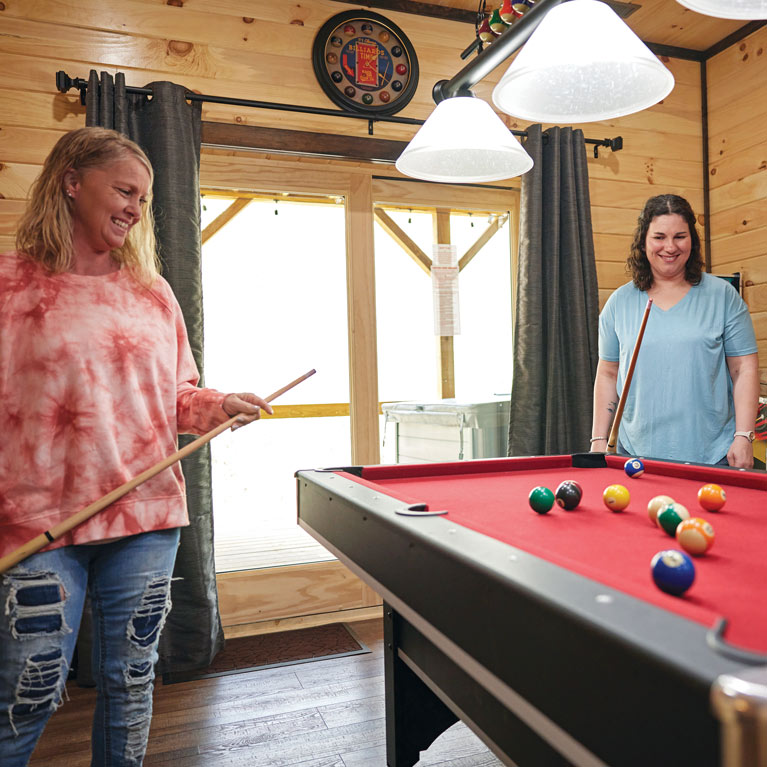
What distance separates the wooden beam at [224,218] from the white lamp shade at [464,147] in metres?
1.46

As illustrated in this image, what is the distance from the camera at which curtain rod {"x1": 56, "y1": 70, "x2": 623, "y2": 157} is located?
2.67m

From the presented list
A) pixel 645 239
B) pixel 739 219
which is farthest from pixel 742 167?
pixel 645 239

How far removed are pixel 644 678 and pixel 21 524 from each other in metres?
1.19

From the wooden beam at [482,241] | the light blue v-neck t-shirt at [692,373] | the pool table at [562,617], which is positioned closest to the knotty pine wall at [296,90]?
the wooden beam at [482,241]

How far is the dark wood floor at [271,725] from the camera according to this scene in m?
1.98

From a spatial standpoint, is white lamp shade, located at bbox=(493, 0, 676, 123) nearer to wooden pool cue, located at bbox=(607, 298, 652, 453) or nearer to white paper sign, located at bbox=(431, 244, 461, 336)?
wooden pool cue, located at bbox=(607, 298, 652, 453)

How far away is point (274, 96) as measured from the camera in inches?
121

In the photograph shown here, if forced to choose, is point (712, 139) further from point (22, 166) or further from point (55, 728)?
point (55, 728)

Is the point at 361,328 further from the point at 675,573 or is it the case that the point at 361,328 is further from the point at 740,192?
the point at 675,573

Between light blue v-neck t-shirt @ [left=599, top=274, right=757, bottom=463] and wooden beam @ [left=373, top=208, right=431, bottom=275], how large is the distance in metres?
1.36

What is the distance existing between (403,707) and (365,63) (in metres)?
2.76

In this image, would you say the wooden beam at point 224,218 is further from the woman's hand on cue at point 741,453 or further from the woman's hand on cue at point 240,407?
the woman's hand on cue at point 741,453

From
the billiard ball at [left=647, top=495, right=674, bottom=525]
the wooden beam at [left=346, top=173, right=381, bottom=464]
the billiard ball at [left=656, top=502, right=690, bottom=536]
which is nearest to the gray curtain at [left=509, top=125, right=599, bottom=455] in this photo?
the wooden beam at [left=346, top=173, right=381, bottom=464]

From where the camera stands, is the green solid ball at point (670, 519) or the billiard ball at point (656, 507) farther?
the billiard ball at point (656, 507)
